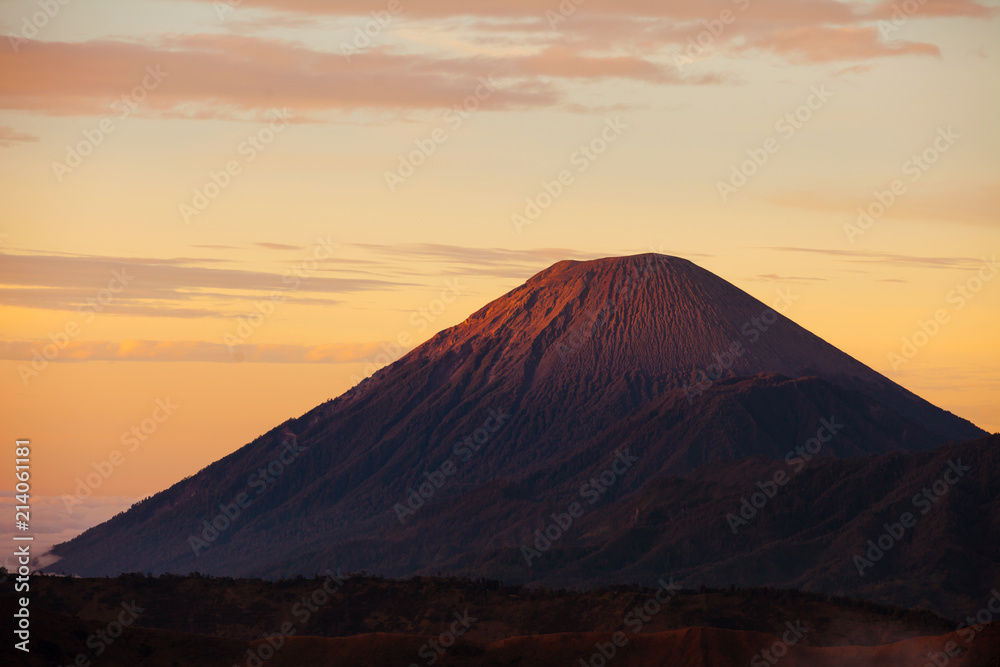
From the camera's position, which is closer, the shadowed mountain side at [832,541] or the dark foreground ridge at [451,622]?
the dark foreground ridge at [451,622]

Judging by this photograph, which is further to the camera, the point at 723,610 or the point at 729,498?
the point at 729,498

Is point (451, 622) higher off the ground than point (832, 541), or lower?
lower

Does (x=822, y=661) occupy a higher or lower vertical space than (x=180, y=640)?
lower

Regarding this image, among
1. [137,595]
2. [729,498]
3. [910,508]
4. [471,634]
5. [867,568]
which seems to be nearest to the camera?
[471,634]

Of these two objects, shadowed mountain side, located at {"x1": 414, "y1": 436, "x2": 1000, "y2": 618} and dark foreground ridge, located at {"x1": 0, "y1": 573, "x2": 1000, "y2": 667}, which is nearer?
dark foreground ridge, located at {"x1": 0, "y1": 573, "x2": 1000, "y2": 667}

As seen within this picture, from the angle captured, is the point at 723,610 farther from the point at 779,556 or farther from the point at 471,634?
the point at 779,556

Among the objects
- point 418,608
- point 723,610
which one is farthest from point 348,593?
point 723,610

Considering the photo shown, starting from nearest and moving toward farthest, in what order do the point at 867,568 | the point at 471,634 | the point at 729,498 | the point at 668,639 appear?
the point at 668,639, the point at 471,634, the point at 867,568, the point at 729,498

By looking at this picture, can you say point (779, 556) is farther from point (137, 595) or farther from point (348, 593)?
point (137, 595)

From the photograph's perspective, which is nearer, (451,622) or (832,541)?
(451,622)

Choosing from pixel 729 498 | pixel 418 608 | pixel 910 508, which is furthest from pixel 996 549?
pixel 418 608
